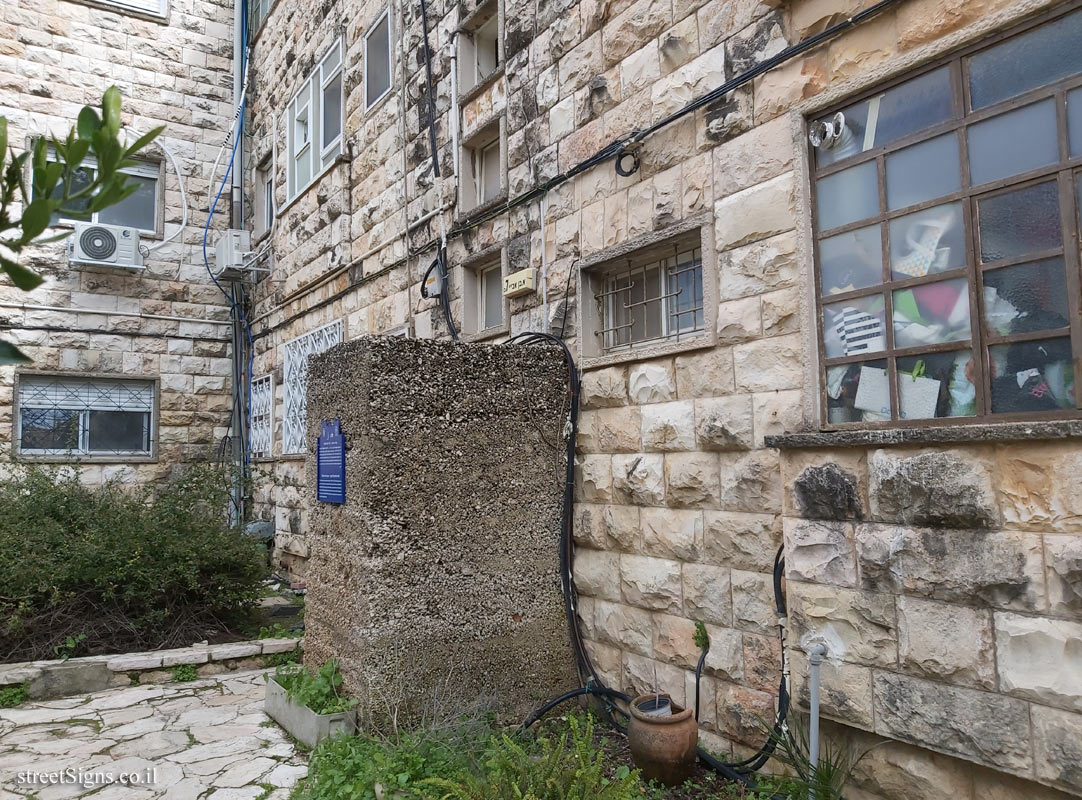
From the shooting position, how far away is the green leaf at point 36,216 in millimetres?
1043

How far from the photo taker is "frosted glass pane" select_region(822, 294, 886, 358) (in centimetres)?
335

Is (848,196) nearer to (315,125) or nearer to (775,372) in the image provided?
(775,372)

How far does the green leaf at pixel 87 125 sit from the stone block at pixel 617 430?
3.53 meters

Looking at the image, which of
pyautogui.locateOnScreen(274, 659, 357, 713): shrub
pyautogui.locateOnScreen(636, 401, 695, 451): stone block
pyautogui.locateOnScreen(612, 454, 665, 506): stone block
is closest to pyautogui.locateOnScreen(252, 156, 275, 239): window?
pyautogui.locateOnScreen(274, 659, 357, 713): shrub

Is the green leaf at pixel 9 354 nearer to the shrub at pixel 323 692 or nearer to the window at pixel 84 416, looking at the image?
the shrub at pixel 323 692

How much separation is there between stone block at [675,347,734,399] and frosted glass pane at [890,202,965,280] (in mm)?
896

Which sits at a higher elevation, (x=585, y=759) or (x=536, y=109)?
(x=536, y=109)

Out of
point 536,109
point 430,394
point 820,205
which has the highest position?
point 536,109

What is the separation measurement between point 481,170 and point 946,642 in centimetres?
476

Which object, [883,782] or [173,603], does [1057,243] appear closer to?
[883,782]

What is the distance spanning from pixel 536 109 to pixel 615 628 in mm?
3409

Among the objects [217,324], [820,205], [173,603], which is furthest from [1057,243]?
[217,324]

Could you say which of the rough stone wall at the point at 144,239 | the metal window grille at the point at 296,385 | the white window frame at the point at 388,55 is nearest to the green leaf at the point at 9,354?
the white window frame at the point at 388,55

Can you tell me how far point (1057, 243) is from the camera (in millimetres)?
2770
